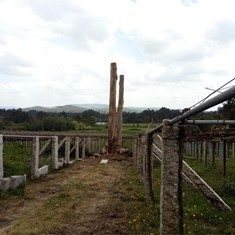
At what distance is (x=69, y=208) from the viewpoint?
8.39m

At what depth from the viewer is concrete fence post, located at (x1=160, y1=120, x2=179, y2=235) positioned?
16.2ft

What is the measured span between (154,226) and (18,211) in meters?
3.22

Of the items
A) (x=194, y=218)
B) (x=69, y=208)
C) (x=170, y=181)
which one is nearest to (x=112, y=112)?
(x=69, y=208)

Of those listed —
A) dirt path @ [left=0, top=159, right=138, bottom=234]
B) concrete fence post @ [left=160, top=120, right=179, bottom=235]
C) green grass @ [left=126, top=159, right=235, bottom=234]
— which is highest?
concrete fence post @ [left=160, top=120, right=179, bottom=235]

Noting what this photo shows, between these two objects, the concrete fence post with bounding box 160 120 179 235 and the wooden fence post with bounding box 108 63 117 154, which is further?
the wooden fence post with bounding box 108 63 117 154

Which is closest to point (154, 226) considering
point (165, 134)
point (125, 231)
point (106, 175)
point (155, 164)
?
point (125, 231)

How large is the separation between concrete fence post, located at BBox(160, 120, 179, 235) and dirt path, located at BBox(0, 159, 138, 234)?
1640 mm

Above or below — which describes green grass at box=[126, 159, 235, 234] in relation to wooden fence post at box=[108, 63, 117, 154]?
below

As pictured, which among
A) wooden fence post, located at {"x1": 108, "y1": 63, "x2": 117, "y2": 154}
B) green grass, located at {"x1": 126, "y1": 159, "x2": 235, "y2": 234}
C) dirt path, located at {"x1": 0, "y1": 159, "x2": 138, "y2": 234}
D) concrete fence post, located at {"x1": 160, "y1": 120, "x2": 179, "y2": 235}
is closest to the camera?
concrete fence post, located at {"x1": 160, "y1": 120, "x2": 179, "y2": 235}

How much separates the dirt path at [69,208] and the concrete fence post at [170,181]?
5.38 ft

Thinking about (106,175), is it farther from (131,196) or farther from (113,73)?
(113,73)

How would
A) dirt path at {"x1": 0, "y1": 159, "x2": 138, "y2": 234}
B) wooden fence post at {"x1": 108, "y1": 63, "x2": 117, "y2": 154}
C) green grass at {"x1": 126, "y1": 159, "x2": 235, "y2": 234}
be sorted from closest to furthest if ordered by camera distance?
green grass at {"x1": 126, "y1": 159, "x2": 235, "y2": 234} → dirt path at {"x1": 0, "y1": 159, "x2": 138, "y2": 234} → wooden fence post at {"x1": 108, "y1": 63, "x2": 117, "y2": 154}

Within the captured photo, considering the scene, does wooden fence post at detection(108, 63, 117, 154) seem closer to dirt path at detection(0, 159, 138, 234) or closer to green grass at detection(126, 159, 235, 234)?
dirt path at detection(0, 159, 138, 234)

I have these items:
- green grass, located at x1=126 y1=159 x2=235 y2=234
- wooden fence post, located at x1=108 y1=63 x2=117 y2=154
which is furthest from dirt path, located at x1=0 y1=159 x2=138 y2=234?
wooden fence post, located at x1=108 y1=63 x2=117 y2=154
